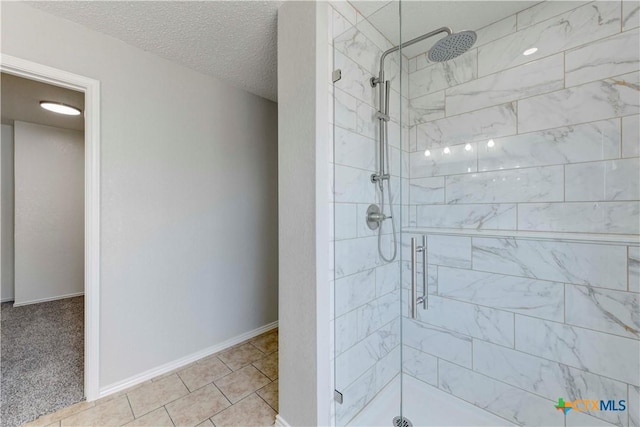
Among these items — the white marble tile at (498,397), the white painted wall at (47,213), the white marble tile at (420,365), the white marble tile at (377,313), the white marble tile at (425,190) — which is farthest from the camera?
the white painted wall at (47,213)

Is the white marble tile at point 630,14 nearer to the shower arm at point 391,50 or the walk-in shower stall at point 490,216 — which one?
the walk-in shower stall at point 490,216

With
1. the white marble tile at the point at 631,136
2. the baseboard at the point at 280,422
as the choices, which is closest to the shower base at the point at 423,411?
the baseboard at the point at 280,422

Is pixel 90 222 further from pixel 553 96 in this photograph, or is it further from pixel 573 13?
pixel 573 13

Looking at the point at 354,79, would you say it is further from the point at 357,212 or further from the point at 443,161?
the point at 443,161

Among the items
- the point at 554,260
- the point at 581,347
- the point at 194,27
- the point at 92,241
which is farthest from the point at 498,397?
the point at 194,27

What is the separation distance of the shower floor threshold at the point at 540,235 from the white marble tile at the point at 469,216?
4cm

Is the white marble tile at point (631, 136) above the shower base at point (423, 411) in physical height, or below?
above

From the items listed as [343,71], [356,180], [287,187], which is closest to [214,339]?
[287,187]

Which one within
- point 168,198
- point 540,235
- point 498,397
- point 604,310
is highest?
point 168,198

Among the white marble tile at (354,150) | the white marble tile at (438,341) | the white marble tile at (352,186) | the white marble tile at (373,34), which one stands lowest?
the white marble tile at (438,341)

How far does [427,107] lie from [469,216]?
87 cm

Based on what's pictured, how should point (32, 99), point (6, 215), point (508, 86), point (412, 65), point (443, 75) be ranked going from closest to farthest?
1. point (508, 86)
2. point (412, 65)
3. point (443, 75)
4. point (32, 99)
5. point (6, 215)

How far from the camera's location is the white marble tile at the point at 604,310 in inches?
48.6

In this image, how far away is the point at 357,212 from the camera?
1.53 m
